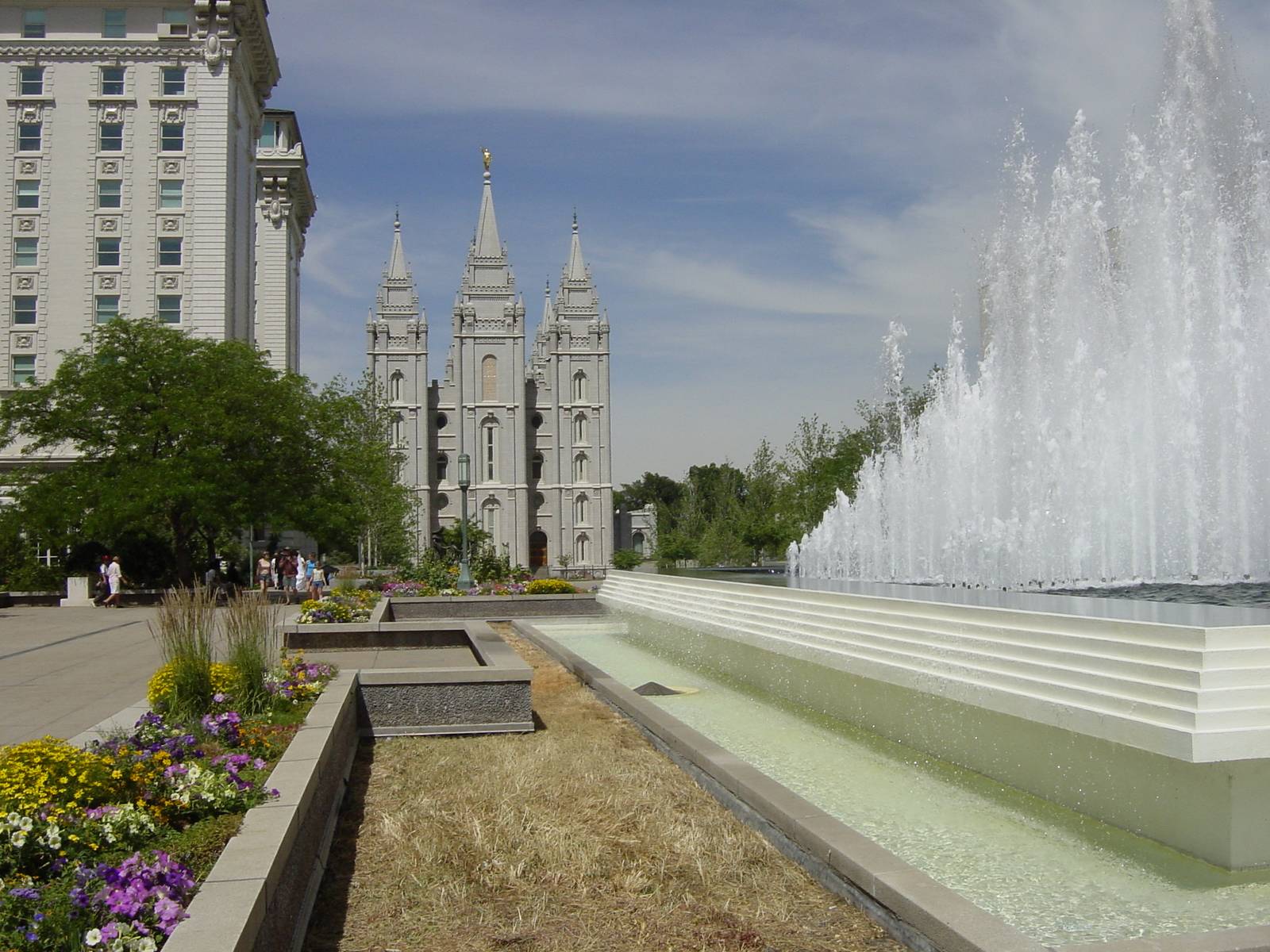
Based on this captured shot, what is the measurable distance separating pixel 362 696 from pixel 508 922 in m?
5.27

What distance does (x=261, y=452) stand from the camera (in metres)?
35.2

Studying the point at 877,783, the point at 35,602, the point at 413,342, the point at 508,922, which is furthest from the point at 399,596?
the point at 413,342

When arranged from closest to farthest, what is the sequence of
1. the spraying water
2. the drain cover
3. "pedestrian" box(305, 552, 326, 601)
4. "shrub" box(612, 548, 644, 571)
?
the drain cover < the spraying water < "pedestrian" box(305, 552, 326, 601) < "shrub" box(612, 548, 644, 571)

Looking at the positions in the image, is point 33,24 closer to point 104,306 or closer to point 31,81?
point 31,81

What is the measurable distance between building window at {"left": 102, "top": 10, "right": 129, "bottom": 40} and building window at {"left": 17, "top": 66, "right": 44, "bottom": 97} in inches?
121

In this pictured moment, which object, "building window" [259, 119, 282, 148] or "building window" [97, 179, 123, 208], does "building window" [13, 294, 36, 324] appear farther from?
"building window" [259, 119, 282, 148]

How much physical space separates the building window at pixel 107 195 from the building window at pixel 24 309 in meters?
4.84

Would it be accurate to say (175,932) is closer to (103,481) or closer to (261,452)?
(103,481)

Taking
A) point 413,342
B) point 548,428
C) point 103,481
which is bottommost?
point 103,481

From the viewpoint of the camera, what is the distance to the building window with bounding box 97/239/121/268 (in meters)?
47.6

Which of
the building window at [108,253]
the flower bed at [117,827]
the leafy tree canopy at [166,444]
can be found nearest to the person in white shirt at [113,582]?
the leafy tree canopy at [166,444]

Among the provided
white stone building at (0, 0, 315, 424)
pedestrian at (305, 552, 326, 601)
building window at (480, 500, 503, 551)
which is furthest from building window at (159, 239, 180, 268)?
building window at (480, 500, 503, 551)

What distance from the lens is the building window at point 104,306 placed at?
4722 cm

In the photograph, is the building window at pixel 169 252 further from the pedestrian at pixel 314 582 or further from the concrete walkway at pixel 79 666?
the concrete walkway at pixel 79 666
